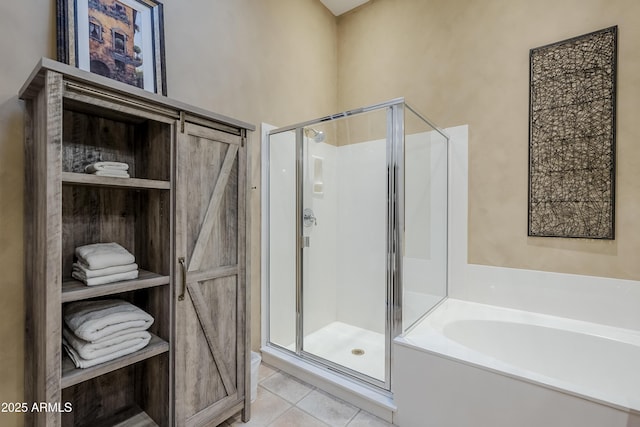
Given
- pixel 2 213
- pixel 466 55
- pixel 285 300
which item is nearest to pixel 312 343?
pixel 285 300

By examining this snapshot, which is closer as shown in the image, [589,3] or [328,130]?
[589,3]

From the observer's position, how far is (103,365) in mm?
1154

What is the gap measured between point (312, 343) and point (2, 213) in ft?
6.64

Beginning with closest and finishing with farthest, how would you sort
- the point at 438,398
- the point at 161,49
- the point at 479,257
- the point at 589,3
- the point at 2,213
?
1. the point at 2,213
2. the point at 438,398
3. the point at 161,49
4. the point at 589,3
5. the point at 479,257

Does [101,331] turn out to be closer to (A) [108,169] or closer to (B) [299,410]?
(A) [108,169]

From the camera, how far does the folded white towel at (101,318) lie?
1.14 m

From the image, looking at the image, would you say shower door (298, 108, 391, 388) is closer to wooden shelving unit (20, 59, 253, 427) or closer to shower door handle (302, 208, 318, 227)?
shower door handle (302, 208, 318, 227)

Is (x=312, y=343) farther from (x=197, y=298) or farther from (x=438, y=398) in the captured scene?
(x=197, y=298)

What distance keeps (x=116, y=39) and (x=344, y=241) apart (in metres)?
2.10

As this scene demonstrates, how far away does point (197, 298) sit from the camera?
144cm

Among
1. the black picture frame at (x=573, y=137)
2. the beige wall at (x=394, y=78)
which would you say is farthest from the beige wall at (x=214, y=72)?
the black picture frame at (x=573, y=137)

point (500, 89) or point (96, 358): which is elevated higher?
point (500, 89)

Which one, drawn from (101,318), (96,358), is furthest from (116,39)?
(96,358)

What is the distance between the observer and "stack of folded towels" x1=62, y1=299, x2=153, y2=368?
113cm
